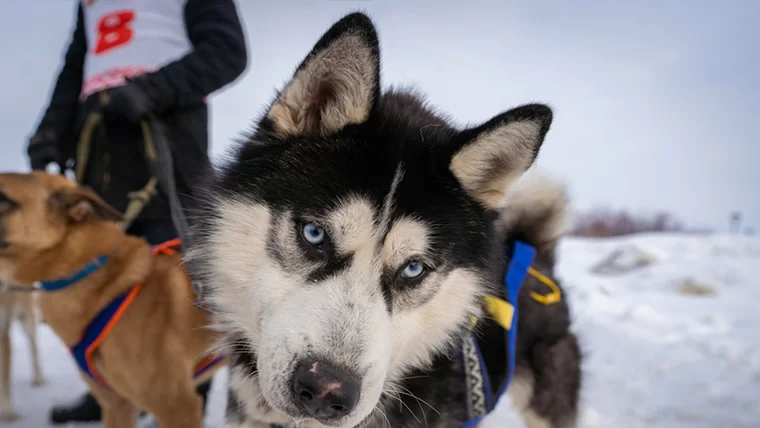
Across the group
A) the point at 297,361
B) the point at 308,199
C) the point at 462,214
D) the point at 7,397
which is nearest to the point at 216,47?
the point at 308,199

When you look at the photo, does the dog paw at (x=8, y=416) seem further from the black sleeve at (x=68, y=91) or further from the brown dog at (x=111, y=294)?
the black sleeve at (x=68, y=91)

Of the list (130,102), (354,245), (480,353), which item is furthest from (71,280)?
(480,353)

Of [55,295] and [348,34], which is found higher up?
[348,34]

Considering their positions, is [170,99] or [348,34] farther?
[170,99]

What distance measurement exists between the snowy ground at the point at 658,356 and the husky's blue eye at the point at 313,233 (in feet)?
6.07

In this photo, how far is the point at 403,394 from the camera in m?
1.50

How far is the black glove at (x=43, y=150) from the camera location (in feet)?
8.16

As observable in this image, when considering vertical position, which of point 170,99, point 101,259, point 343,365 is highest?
point 170,99

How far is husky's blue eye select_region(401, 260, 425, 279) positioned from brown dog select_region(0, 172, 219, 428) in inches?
39.8

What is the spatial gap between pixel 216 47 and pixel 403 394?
6.66ft

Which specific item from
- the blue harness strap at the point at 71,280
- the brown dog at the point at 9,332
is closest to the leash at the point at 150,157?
the blue harness strap at the point at 71,280

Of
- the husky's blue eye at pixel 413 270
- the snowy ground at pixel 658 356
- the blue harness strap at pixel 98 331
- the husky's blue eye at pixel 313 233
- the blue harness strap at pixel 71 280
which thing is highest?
the husky's blue eye at pixel 313 233

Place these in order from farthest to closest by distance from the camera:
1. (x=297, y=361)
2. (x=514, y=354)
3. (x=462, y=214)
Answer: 1. (x=514, y=354)
2. (x=462, y=214)
3. (x=297, y=361)

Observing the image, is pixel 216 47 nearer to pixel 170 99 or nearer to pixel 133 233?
pixel 170 99
